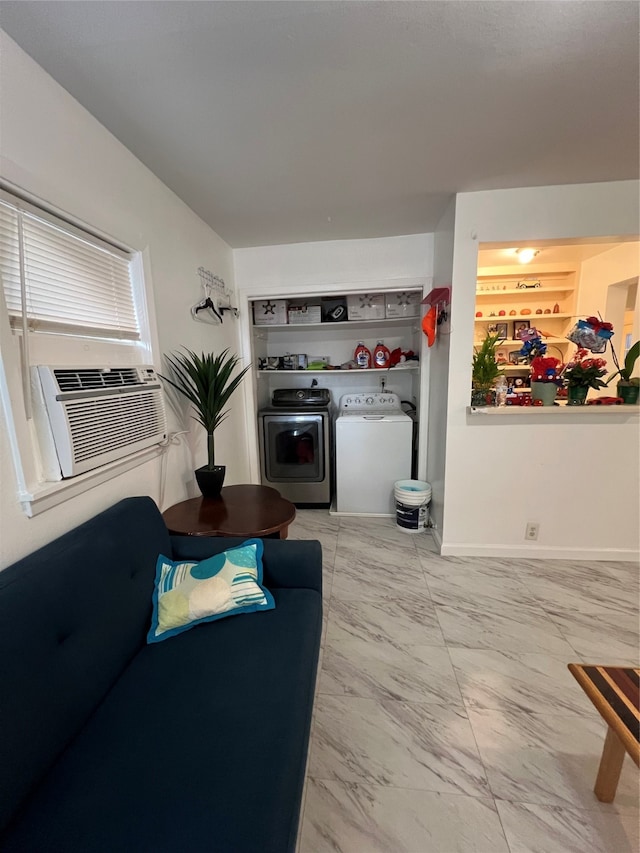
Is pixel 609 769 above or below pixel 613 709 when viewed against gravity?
below

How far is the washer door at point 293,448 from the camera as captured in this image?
318 centimetres

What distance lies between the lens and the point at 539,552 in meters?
2.38

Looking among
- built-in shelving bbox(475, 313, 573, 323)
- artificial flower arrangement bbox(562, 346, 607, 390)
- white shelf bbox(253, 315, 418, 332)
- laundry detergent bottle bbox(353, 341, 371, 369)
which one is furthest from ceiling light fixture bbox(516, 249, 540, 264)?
laundry detergent bottle bbox(353, 341, 371, 369)

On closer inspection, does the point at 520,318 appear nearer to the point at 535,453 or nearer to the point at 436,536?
the point at 535,453

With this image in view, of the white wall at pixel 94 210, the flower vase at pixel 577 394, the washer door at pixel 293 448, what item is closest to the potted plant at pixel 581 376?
→ the flower vase at pixel 577 394

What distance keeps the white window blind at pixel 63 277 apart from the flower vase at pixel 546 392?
241cm

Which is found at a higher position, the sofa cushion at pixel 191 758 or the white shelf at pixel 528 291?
the white shelf at pixel 528 291

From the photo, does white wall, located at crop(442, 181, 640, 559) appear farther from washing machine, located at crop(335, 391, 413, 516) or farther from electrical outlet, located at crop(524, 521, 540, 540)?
washing machine, located at crop(335, 391, 413, 516)

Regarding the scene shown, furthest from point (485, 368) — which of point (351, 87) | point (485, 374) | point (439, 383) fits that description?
point (351, 87)

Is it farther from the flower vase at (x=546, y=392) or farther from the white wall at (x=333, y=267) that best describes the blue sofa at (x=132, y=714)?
the white wall at (x=333, y=267)

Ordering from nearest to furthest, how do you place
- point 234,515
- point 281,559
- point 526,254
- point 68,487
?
point 68,487 → point 281,559 → point 234,515 → point 526,254

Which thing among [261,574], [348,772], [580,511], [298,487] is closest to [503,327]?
[580,511]

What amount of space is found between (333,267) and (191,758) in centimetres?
293

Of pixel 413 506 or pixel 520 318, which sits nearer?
pixel 413 506
